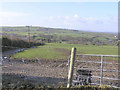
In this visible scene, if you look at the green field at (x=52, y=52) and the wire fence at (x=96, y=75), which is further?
the green field at (x=52, y=52)

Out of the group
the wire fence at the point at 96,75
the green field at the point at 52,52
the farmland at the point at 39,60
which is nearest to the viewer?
the wire fence at the point at 96,75

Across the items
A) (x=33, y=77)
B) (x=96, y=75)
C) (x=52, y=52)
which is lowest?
(x=96, y=75)

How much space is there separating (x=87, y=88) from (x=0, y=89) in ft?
8.50

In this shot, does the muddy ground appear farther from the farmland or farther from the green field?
the green field

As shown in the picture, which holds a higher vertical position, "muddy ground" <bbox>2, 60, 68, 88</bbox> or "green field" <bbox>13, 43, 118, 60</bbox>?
"green field" <bbox>13, 43, 118, 60</bbox>

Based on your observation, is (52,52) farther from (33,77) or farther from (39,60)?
(33,77)

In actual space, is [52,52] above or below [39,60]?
above

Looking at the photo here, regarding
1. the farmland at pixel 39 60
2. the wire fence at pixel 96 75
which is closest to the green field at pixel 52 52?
the farmland at pixel 39 60

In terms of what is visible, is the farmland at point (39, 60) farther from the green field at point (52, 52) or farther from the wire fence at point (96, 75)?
the wire fence at point (96, 75)

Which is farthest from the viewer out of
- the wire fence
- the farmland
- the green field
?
the green field

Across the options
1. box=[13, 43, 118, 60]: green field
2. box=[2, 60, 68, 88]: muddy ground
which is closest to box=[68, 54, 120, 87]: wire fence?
box=[2, 60, 68, 88]: muddy ground

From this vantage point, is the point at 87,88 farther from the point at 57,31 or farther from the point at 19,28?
the point at 19,28

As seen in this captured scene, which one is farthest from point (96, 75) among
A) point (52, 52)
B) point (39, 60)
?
point (52, 52)

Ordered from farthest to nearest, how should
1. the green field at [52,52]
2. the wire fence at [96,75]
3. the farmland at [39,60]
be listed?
the green field at [52,52] < the farmland at [39,60] < the wire fence at [96,75]
